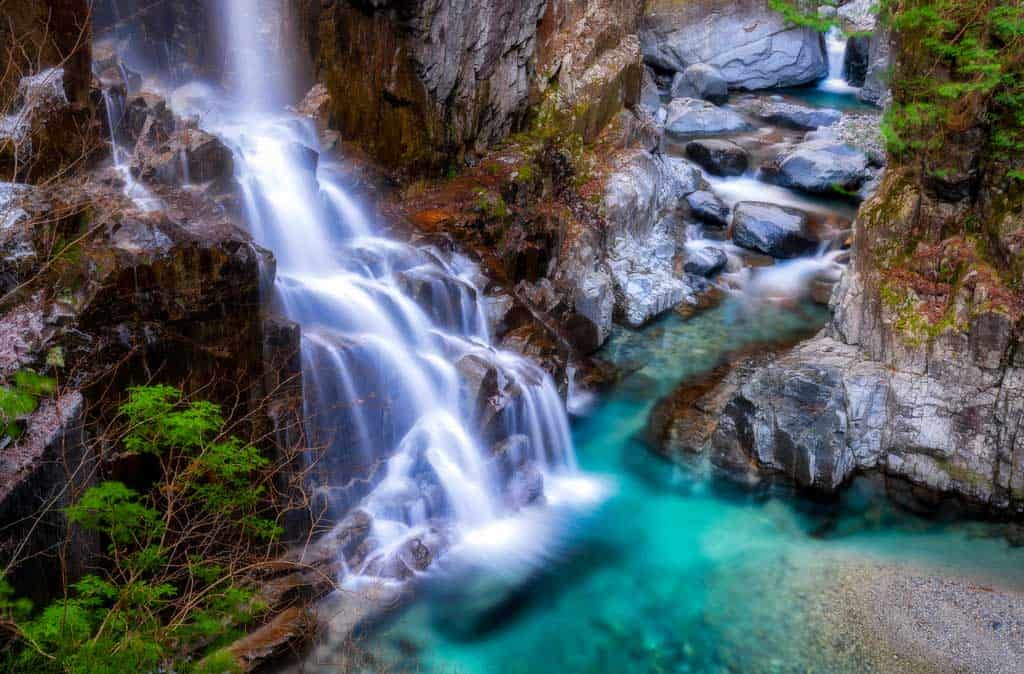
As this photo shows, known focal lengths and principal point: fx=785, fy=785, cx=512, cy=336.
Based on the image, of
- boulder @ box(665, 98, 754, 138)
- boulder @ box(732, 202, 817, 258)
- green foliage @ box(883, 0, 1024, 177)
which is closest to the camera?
green foliage @ box(883, 0, 1024, 177)

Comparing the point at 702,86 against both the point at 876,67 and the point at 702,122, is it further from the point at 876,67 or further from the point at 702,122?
the point at 876,67

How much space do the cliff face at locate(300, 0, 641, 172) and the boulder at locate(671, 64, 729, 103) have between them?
470 inches

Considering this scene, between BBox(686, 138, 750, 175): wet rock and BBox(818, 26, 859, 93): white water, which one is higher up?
BBox(818, 26, 859, 93): white water

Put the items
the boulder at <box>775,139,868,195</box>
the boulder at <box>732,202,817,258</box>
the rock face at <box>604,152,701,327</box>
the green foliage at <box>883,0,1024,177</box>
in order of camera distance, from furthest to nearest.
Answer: the boulder at <box>775,139,868,195</box> → the boulder at <box>732,202,817,258</box> → the rock face at <box>604,152,701,327</box> → the green foliage at <box>883,0,1024,177</box>

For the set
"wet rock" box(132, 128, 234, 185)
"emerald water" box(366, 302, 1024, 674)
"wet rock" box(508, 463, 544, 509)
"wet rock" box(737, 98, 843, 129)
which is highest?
"wet rock" box(132, 128, 234, 185)

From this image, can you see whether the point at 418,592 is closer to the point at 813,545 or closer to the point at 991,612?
the point at 813,545

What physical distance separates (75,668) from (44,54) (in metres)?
7.66

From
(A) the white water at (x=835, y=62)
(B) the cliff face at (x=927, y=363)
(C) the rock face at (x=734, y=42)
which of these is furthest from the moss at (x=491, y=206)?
(A) the white water at (x=835, y=62)

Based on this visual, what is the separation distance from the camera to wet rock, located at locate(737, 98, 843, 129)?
80.6 ft

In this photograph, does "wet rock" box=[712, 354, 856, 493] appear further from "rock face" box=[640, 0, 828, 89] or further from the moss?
"rock face" box=[640, 0, 828, 89]

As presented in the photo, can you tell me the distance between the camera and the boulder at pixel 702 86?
27.8 m

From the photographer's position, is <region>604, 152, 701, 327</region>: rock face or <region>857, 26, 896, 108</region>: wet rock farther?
<region>857, 26, 896, 108</region>: wet rock

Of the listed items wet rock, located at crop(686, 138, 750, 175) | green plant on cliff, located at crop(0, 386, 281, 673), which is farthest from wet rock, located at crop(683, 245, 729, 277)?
green plant on cliff, located at crop(0, 386, 281, 673)

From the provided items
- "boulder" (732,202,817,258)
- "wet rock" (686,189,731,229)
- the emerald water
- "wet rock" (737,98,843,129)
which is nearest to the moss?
the emerald water
